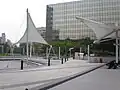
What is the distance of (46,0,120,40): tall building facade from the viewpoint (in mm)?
100812

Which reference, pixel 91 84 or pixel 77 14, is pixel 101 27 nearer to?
pixel 91 84

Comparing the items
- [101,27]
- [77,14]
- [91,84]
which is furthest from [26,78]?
[77,14]

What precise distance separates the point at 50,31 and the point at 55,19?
5.97 meters

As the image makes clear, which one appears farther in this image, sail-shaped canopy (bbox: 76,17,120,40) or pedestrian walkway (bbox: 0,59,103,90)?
sail-shaped canopy (bbox: 76,17,120,40)

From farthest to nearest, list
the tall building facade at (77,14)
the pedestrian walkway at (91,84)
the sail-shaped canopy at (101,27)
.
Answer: the tall building facade at (77,14) < the sail-shaped canopy at (101,27) < the pedestrian walkway at (91,84)

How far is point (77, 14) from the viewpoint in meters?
109

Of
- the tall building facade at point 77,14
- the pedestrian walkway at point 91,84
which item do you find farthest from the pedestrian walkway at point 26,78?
the tall building facade at point 77,14

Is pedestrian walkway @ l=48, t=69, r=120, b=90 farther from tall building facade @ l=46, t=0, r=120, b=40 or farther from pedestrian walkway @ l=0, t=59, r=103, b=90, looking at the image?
tall building facade @ l=46, t=0, r=120, b=40


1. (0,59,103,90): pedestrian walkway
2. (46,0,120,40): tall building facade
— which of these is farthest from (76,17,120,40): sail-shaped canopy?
(46,0,120,40): tall building facade

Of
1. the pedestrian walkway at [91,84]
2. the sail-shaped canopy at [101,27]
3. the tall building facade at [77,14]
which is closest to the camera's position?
the pedestrian walkway at [91,84]

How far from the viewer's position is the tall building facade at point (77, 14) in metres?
101

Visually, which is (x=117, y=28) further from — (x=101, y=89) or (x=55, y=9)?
(x=55, y=9)

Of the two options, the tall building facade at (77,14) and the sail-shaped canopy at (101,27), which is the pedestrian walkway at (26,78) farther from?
the tall building facade at (77,14)

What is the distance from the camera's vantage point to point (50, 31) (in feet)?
378
